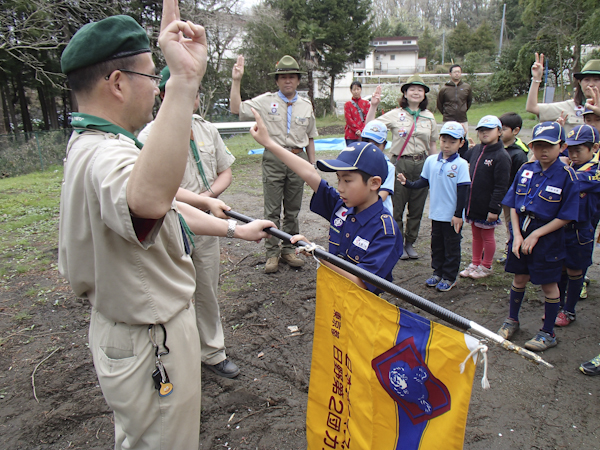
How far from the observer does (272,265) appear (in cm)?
540

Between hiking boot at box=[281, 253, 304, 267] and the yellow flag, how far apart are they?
10.6ft

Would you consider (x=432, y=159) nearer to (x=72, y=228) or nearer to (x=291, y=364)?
(x=291, y=364)

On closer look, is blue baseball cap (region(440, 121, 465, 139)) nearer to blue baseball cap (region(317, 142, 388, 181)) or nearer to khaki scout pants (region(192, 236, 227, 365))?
blue baseball cap (region(317, 142, 388, 181))

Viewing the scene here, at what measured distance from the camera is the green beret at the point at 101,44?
1440mm

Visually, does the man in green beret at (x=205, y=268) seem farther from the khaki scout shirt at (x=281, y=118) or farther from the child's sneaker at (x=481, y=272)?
the child's sneaker at (x=481, y=272)

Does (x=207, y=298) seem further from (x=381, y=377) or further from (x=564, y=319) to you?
(x=564, y=319)

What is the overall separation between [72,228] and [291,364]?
250cm

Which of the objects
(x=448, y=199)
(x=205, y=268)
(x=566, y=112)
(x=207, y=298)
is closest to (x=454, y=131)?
(x=448, y=199)

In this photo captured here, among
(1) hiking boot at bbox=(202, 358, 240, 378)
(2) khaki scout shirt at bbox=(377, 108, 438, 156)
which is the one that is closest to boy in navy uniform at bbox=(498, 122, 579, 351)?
(2) khaki scout shirt at bbox=(377, 108, 438, 156)

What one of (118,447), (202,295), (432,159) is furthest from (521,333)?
(118,447)

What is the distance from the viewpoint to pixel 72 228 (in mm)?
1514

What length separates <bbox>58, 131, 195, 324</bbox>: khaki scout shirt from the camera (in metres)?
1.39

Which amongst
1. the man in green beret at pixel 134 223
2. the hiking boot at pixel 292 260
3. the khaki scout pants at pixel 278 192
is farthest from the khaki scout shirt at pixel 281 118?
the man in green beret at pixel 134 223

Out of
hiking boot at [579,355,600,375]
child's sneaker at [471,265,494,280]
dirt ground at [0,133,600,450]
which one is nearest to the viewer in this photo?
dirt ground at [0,133,600,450]
